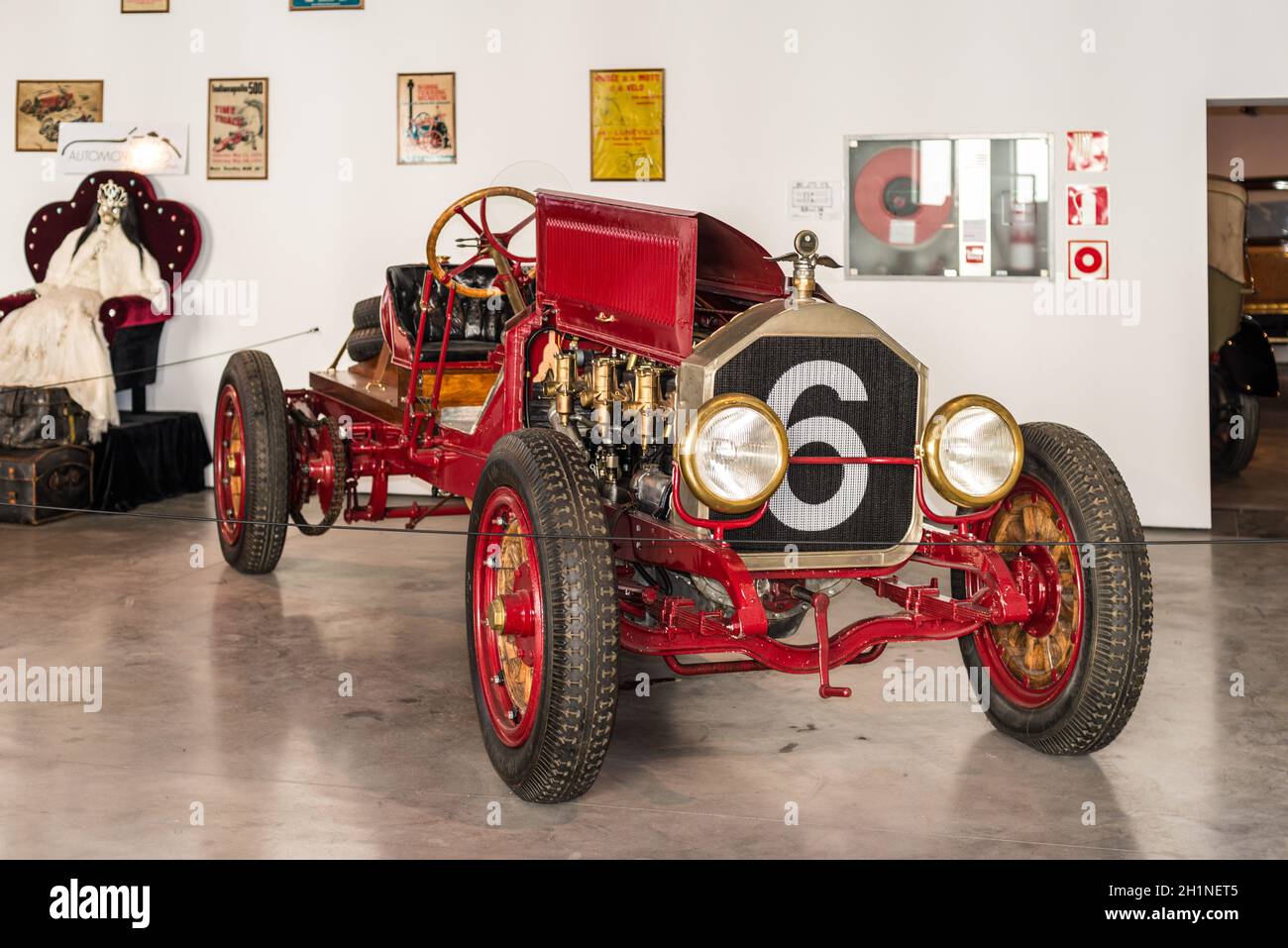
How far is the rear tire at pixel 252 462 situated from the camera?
4969 mm

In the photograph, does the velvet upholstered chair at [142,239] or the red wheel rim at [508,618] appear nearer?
the red wheel rim at [508,618]

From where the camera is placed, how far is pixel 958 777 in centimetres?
319

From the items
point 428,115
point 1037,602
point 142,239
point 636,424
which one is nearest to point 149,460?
point 142,239

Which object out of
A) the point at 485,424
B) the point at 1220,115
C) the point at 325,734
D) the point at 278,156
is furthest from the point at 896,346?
the point at 1220,115

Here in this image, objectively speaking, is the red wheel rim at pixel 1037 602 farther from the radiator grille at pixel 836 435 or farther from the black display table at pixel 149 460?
the black display table at pixel 149 460

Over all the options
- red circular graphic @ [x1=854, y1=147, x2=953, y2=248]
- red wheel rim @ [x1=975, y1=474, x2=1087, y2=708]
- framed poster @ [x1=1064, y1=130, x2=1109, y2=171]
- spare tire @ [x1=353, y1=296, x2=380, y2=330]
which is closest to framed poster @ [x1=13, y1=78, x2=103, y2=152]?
spare tire @ [x1=353, y1=296, x2=380, y2=330]

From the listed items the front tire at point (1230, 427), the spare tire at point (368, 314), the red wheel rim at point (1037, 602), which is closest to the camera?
the red wheel rim at point (1037, 602)

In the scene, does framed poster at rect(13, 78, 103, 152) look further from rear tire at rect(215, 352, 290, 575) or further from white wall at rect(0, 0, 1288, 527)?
rear tire at rect(215, 352, 290, 575)

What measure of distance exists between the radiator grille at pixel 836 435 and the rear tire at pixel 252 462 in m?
2.25

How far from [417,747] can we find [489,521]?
1.95 ft

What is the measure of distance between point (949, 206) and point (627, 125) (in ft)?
5.26

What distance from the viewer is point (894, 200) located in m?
6.61

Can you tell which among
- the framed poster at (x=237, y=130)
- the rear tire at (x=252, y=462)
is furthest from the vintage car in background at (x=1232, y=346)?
the framed poster at (x=237, y=130)

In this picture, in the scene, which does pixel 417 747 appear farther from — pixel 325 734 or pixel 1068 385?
pixel 1068 385
